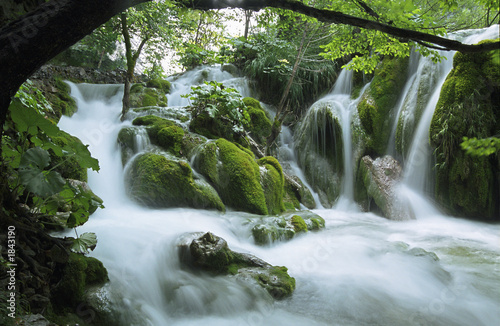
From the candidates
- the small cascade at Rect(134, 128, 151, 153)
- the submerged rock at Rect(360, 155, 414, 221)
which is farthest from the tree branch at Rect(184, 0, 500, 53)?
the submerged rock at Rect(360, 155, 414, 221)

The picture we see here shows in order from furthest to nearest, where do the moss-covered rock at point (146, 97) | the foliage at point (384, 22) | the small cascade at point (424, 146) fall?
the moss-covered rock at point (146, 97), the small cascade at point (424, 146), the foliage at point (384, 22)

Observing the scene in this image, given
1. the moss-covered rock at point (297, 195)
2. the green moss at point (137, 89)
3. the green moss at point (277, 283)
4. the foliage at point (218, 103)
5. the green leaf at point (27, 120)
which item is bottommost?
the green moss at point (277, 283)

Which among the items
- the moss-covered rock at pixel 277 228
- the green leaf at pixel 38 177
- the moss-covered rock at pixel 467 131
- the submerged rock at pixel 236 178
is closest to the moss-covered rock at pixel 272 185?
the submerged rock at pixel 236 178

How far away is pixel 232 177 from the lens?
20.2 feet

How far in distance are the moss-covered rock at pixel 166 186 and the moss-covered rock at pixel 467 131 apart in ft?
17.5

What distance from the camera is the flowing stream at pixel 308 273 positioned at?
2.76m

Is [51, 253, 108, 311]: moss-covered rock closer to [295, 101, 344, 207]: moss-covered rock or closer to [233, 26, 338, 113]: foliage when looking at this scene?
[295, 101, 344, 207]: moss-covered rock

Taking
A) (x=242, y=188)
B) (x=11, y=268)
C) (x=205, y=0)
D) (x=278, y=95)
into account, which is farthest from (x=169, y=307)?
(x=278, y=95)

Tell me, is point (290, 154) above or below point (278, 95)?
below

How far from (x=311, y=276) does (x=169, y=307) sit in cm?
186

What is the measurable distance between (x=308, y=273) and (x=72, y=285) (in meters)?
2.76

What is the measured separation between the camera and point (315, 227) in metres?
5.73

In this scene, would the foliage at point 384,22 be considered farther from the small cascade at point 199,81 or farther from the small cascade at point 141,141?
the small cascade at point 199,81

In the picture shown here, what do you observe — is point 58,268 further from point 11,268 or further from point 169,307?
point 169,307
